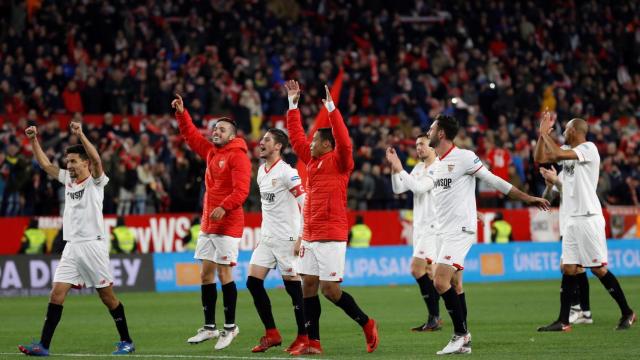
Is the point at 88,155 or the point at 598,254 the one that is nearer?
the point at 88,155

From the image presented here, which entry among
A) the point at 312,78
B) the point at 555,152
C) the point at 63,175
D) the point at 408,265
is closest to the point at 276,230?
the point at 63,175

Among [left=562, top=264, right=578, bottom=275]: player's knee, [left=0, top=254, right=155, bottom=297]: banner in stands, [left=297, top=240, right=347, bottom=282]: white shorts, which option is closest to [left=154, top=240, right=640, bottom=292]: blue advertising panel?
[left=0, top=254, right=155, bottom=297]: banner in stands

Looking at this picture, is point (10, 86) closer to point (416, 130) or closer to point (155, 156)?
point (155, 156)

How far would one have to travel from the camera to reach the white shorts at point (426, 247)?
658 inches

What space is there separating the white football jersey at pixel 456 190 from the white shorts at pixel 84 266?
3.91 metres

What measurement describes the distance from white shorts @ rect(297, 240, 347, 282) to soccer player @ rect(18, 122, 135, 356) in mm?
2314

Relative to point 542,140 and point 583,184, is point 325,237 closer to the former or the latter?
point 542,140

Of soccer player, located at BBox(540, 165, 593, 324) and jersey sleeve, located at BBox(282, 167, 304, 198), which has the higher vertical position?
jersey sleeve, located at BBox(282, 167, 304, 198)

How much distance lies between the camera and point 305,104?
3528 cm

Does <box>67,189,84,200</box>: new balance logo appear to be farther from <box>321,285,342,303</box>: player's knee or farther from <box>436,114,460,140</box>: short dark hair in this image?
<box>436,114,460,140</box>: short dark hair

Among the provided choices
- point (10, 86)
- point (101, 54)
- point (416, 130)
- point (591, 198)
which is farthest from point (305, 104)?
point (591, 198)

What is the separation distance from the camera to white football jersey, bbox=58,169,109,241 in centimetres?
1340

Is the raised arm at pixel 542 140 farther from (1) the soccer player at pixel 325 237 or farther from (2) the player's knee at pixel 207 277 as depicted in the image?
(2) the player's knee at pixel 207 277

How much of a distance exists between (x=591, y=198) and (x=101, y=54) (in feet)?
71.8
